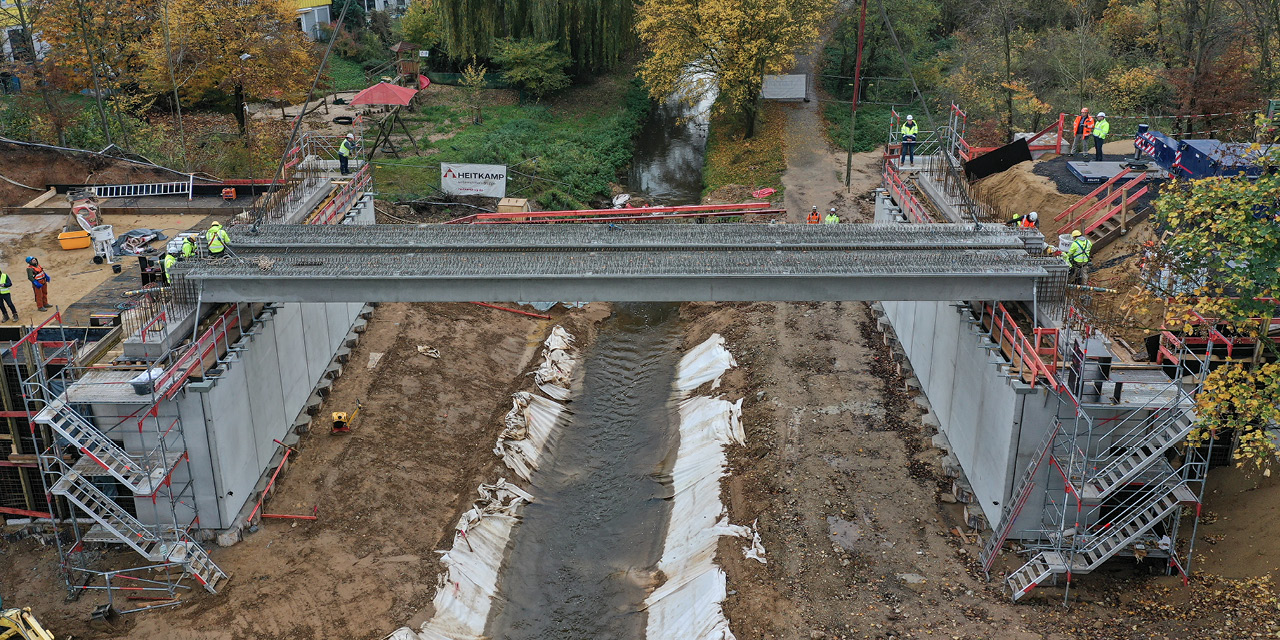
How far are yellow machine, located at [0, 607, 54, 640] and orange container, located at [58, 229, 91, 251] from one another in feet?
50.8

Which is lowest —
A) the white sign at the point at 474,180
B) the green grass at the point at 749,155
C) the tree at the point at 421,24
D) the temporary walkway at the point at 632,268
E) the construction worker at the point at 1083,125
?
the green grass at the point at 749,155

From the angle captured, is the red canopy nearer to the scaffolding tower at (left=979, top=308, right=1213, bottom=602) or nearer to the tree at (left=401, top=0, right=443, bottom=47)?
the tree at (left=401, top=0, right=443, bottom=47)

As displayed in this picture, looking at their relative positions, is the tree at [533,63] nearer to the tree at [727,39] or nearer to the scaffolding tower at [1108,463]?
the tree at [727,39]

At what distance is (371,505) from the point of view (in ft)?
80.9

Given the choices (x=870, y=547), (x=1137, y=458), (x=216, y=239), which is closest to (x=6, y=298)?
(x=216, y=239)

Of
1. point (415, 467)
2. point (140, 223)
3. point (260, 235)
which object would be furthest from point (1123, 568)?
point (140, 223)

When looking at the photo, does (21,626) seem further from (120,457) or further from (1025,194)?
(1025,194)

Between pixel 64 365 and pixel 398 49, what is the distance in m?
48.1

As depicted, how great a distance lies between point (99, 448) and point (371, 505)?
6390mm

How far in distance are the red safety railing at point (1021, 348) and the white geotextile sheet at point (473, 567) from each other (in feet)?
42.2

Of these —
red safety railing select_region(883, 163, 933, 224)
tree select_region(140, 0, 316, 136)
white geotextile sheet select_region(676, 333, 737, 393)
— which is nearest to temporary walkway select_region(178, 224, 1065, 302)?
red safety railing select_region(883, 163, 933, 224)

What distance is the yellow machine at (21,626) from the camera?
18.2 metres

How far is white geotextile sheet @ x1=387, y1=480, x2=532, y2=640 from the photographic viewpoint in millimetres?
21219

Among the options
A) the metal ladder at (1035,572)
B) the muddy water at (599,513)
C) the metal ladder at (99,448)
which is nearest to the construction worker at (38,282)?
the metal ladder at (99,448)
